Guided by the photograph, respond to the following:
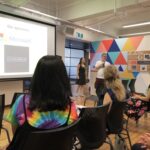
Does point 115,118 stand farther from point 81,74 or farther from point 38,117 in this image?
point 81,74

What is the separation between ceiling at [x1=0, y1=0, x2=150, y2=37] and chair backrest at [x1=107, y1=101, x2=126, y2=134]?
330 cm

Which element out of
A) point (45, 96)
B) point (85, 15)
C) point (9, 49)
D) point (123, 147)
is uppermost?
point (85, 15)

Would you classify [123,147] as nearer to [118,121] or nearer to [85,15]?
[118,121]

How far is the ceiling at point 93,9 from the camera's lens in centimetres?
484

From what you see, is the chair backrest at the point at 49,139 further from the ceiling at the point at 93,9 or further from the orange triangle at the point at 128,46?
the orange triangle at the point at 128,46

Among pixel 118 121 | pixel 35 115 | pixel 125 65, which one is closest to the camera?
pixel 35 115

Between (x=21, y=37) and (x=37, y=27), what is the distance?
58 centimetres

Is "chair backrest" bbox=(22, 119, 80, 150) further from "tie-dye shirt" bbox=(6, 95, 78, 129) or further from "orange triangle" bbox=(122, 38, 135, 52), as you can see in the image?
A: "orange triangle" bbox=(122, 38, 135, 52)

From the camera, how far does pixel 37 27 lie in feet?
16.8

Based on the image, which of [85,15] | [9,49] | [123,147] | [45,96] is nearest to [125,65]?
[85,15]

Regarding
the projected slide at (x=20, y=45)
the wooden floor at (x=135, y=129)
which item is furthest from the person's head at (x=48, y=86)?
the projected slide at (x=20, y=45)

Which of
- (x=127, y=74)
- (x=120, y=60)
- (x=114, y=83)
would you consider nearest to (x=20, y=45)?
(x=114, y=83)

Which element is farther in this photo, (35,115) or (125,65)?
(125,65)

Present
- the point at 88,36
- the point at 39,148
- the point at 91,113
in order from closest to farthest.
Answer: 1. the point at 39,148
2. the point at 91,113
3. the point at 88,36
